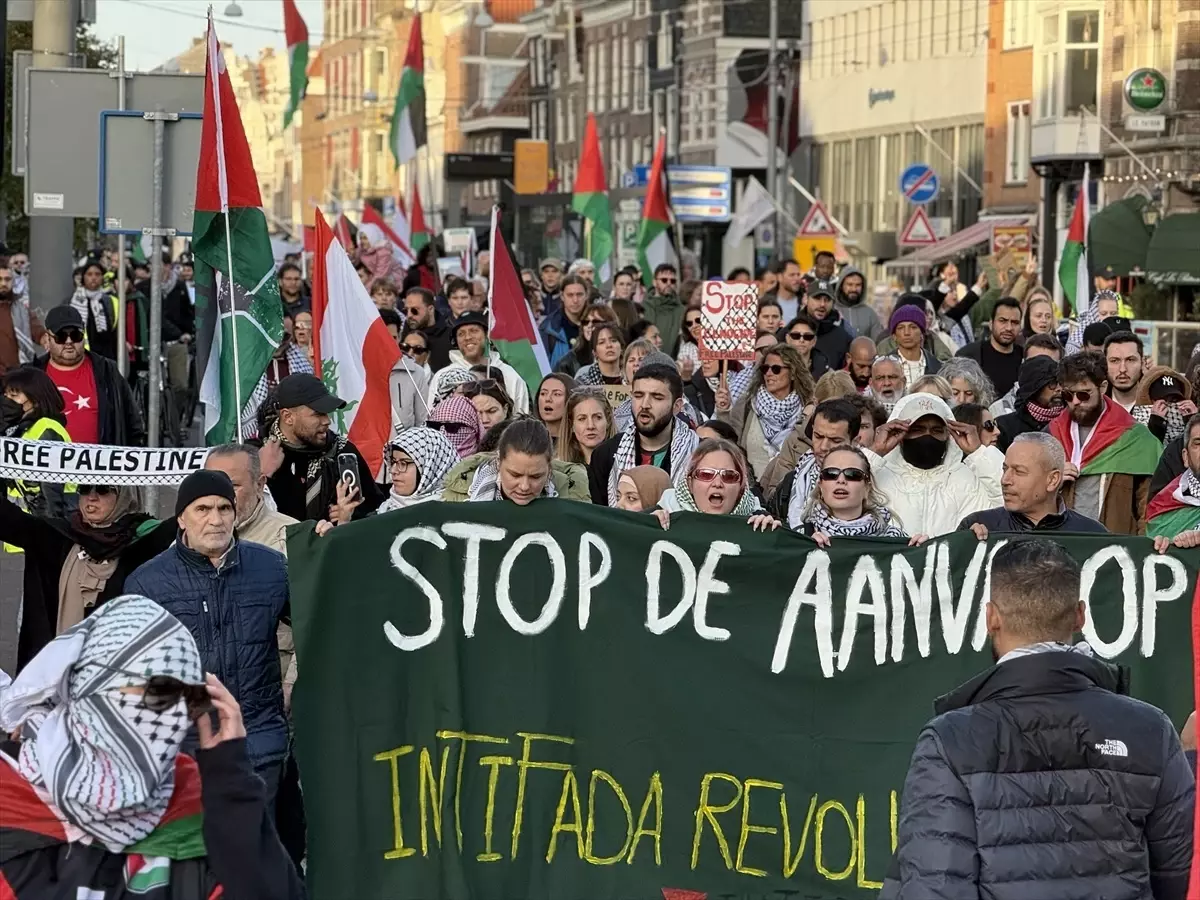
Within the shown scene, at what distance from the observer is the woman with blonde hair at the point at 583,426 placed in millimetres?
10664

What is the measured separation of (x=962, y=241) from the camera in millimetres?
53656

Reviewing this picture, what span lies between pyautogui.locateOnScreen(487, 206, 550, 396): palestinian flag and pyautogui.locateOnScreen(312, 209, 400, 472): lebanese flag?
9.66ft

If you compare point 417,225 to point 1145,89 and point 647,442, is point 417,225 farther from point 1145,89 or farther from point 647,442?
point 647,442

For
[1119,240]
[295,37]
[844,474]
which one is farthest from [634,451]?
[295,37]

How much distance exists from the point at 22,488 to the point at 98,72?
3.29 meters

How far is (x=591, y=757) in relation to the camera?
7.29 m

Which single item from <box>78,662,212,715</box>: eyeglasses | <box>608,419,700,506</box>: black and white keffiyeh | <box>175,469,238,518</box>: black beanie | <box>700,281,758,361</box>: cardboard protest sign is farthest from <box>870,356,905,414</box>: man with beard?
<box>78,662,212,715</box>: eyeglasses

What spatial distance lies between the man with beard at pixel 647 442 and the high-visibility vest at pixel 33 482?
225 cm

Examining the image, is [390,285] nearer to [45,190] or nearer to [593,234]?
[593,234]

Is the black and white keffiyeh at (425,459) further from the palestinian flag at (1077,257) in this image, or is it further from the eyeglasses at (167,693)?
the palestinian flag at (1077,257)

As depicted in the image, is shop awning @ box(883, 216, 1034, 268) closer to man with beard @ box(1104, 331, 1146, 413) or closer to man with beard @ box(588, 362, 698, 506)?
man with beard @ box(1104, 331, 1146, 413)

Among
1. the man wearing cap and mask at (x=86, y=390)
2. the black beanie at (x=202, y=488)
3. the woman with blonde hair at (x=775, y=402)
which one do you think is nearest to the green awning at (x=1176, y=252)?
the woman with blonde hair at (x=775, y=402)

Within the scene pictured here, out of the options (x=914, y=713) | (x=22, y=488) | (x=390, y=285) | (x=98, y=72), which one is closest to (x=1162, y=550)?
(x=914, y=713)

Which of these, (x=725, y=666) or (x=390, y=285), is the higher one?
(x=390, y=285)
